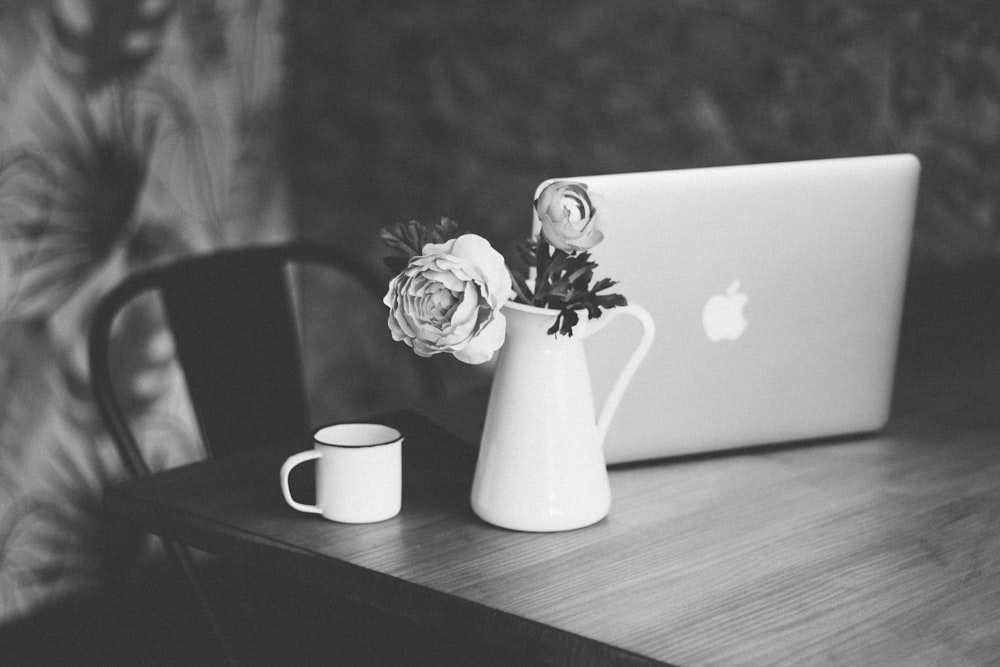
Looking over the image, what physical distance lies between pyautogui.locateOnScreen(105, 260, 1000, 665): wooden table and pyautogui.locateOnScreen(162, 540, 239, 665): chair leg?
4.6 inches

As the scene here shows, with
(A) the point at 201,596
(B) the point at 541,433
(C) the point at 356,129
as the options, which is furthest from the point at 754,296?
(C) the point at 356,129

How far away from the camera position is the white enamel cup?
3.63 feet

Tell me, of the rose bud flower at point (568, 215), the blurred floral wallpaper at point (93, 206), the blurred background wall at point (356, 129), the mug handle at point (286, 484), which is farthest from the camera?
the blurred floral wallpaper at point (93, 206)

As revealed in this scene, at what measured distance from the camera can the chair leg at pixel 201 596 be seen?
134 centimetres

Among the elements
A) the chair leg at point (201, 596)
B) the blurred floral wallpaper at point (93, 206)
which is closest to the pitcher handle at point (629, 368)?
the chair leg at point (201, 596)

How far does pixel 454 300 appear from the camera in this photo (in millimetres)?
988

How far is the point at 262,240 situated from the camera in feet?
9.41

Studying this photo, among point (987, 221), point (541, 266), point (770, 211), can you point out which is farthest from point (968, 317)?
point (541, 266)

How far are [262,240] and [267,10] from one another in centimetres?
54

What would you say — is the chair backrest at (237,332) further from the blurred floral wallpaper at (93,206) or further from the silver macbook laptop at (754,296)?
the blurred floral wallpaper at (93,206)

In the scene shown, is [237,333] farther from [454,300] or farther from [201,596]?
[454,300]

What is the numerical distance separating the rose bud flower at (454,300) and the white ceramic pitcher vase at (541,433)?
0.08m

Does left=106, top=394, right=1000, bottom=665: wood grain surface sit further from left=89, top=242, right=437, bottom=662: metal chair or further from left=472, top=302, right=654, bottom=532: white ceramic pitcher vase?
left=89, top=242, right=437, bottom=662: metal chair

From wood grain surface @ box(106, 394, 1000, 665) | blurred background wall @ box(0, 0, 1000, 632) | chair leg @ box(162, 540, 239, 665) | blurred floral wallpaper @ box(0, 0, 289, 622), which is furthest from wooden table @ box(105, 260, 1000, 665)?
blurred floral wallpaper @ box(0, 0, 289, 622)
